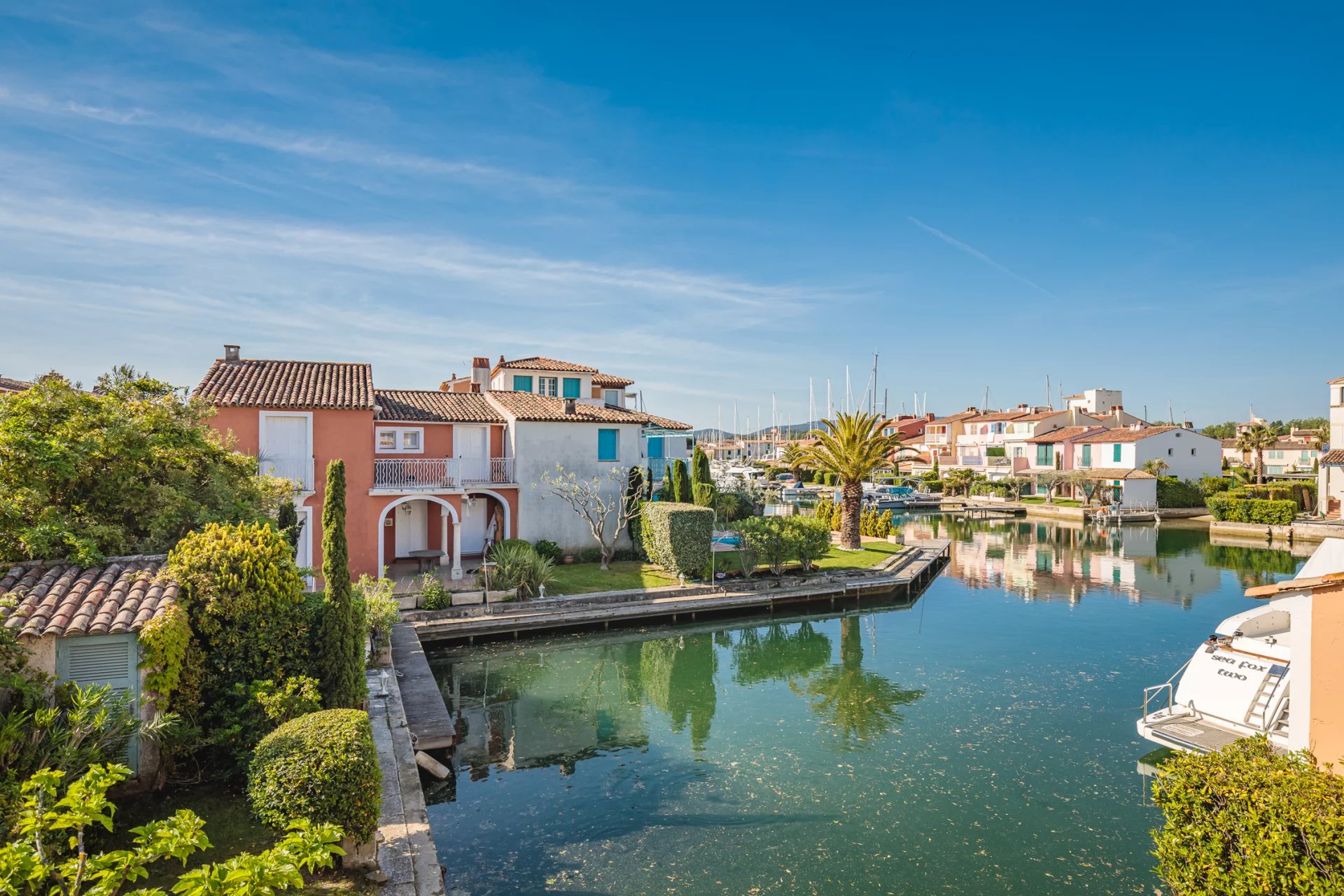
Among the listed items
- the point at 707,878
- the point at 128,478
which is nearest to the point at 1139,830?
the point at 707,878

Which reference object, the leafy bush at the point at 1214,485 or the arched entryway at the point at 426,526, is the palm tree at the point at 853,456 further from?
the leafy bush at the point at 1214,485

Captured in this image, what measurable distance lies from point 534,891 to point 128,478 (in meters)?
8.86

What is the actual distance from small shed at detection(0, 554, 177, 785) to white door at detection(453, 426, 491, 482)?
18.4 metres

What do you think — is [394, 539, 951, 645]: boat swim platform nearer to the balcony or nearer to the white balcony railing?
the balcony

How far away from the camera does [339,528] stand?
12.6 metres

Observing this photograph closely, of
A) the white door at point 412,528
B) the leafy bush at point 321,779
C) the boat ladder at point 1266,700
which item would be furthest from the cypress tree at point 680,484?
the leafy bush at point 321,779

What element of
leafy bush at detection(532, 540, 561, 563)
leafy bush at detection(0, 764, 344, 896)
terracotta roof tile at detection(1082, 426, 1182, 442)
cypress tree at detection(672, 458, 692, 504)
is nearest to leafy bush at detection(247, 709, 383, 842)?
leafy bush at detection(0, 764, 344, 896)

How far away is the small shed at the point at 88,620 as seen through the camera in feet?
29.5

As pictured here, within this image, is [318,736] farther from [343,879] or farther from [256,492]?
[256,492]

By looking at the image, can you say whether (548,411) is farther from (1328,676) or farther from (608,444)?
(1328,676)

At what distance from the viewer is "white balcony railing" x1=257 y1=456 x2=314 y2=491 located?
24.1 meters

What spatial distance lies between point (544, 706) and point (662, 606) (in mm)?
7867

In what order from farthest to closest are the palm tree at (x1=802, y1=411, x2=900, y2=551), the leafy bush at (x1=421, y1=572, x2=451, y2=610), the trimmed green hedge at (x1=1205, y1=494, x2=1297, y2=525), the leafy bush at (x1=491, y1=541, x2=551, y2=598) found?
the trimmed green hedge at (x1=1205, y1=494, x2=1297, y2=525)
the palm tree at (x1=802, y1=411, x2=900, y2=551)
the leafy bush at (x1=491, y1=541, x2=551, y2=598)
the leafy bush at (x1=421, y1=572, x2=451, y2=610)

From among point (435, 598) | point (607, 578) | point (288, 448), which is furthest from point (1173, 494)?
point (288, 448)
